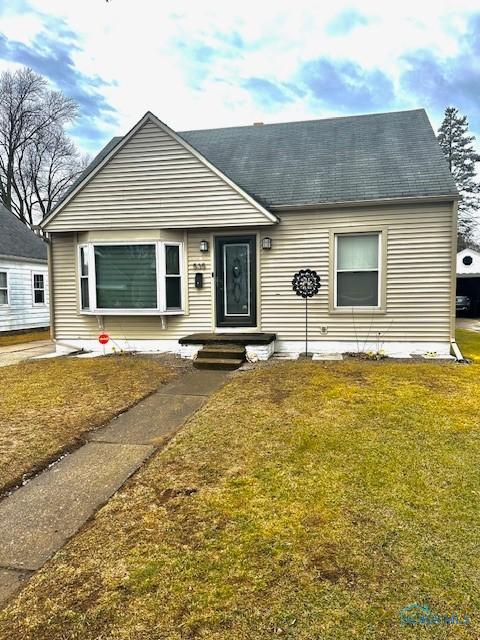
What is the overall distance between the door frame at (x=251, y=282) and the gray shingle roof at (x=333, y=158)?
832mm

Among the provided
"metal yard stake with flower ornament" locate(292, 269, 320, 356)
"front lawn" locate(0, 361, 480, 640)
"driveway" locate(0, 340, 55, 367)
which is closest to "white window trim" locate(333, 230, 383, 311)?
"metal yard stake with flower ornament" locate(292, 269, 320, 356)

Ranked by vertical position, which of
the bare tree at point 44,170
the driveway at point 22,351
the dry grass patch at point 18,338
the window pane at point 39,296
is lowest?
the dry grass patch at point 18,338

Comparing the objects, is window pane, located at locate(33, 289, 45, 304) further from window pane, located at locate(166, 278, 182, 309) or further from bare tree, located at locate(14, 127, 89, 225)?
bare tree, located at locate(14, 127, 89, 225)

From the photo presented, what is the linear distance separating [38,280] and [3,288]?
82.4 inches

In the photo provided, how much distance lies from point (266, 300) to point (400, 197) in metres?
3.29

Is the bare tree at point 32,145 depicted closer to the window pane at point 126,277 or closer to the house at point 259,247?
the house at point 259,247

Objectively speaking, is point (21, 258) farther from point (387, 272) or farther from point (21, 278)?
point (387, 272)

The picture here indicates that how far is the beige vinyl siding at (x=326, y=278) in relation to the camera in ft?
27.3

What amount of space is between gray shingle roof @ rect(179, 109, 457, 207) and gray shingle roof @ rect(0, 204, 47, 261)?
7982 mm

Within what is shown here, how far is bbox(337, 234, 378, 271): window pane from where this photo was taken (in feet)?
28.3

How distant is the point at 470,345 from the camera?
10.4 meters

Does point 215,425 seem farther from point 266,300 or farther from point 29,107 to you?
point 29,107

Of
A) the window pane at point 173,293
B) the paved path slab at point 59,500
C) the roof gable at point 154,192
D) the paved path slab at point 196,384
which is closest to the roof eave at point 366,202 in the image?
the roof gable at point 154,192

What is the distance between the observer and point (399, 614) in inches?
71.2
